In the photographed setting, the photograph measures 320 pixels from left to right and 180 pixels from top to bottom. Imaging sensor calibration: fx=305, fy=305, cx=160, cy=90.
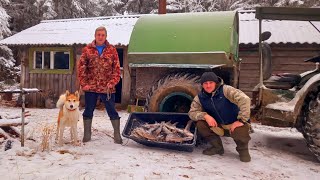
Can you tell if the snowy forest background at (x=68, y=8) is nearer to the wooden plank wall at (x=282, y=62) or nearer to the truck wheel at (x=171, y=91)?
the wooden plank wall at (x=282, y=62)

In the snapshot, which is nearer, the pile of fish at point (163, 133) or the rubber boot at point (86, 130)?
the pile of fish at point (163, 133)

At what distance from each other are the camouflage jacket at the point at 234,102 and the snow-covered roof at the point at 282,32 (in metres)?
5.96

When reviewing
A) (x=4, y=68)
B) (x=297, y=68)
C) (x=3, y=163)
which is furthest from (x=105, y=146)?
(x=4, y=68)

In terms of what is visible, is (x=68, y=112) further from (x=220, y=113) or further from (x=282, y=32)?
(x=282, y=32)

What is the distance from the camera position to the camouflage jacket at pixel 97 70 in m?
4.77

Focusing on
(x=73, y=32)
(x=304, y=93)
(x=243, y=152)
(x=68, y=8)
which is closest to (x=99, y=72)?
(x=243, y=152)

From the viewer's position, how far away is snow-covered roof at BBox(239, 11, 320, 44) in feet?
32.4

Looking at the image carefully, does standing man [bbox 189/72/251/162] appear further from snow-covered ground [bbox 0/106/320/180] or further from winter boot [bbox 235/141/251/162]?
snow-covered ground [bbox 0/106/320/180]

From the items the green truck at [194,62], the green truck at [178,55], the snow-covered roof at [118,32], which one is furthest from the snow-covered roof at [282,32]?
the green truck at [178,55]

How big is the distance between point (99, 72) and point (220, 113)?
1959 mm

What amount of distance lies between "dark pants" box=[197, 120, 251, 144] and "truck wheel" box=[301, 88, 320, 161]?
0.87 metres

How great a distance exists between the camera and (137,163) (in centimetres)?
379

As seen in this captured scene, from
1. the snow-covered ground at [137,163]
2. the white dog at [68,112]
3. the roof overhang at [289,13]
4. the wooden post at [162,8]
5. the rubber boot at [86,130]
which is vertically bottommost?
the snow-covered ground at [137,163]

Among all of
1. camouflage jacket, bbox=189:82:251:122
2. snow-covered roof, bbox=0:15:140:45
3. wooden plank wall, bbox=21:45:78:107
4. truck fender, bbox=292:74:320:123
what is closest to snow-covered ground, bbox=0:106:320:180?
camouflage jacket, bbox=189:82:251:122
